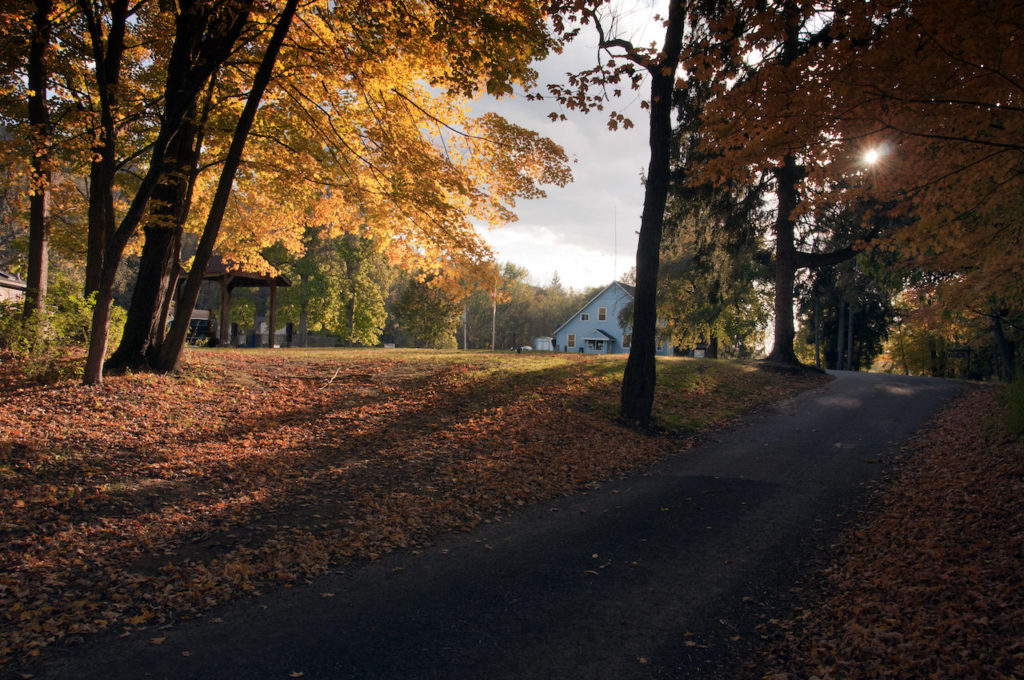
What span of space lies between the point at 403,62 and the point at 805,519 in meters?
10.7

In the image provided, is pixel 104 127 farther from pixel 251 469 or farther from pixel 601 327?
pixel 601 327

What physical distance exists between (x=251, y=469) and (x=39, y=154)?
24.4ft

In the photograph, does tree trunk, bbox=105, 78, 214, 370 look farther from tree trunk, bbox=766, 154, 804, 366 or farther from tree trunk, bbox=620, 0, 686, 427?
tree trunk, bbox=766, 154, 804, 366

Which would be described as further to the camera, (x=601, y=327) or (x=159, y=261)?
(x=601, y=327)

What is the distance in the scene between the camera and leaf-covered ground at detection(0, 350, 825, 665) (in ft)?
16.1

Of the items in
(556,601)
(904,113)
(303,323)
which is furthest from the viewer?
(303,323)

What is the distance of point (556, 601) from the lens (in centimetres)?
479

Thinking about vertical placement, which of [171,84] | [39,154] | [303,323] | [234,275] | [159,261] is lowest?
[303,323]

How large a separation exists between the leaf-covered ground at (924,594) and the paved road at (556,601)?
323 mm

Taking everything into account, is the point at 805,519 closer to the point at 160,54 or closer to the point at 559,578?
the point at 559,578

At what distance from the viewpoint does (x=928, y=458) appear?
889 cm

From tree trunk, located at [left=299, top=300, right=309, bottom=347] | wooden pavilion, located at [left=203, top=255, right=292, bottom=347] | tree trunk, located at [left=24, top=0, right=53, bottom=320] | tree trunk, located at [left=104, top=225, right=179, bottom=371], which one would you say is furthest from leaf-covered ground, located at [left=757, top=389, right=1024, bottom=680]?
tree trunk, located at [left=299, top=300, right=309, bottom=347]

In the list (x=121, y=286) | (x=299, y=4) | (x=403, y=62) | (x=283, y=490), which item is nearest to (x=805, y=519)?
(x=283, y=490)

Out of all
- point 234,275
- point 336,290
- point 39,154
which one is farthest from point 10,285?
point 336,290
